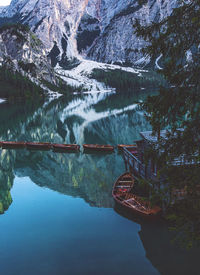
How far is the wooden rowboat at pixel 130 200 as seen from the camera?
2287cm

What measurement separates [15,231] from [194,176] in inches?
781

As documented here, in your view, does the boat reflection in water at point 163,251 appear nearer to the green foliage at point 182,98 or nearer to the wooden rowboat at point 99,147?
the green foliage at point 182,98

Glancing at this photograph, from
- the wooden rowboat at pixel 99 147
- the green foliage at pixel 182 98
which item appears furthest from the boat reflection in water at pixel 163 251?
the wooden rowboat at pixel 99 147

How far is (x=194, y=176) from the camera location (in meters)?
10.3

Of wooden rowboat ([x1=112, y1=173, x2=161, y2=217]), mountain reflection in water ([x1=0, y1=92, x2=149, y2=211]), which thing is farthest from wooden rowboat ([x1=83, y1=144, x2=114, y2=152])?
wooden rowboat ([x1=112, y1=173, x2=161, y2=217])

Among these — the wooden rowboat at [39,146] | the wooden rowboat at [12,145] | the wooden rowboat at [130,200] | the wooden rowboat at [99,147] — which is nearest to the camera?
the wooden rowboat at [130,200]

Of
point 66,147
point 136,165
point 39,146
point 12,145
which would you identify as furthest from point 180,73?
point 12,145

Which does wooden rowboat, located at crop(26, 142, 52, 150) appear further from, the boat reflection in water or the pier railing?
the boat reflection in water

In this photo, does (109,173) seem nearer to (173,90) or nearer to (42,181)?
(42,181)

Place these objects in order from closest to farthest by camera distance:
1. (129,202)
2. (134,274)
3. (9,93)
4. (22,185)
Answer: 1. (134,274)
2. (129,202)
3. (22,185)
4. (9,93)

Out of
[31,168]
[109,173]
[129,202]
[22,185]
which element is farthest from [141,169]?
[31,168]

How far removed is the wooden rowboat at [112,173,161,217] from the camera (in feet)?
75.0

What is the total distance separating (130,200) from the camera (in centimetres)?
2561

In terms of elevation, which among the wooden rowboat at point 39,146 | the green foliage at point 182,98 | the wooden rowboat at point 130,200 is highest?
the green foliage at point 182,98
